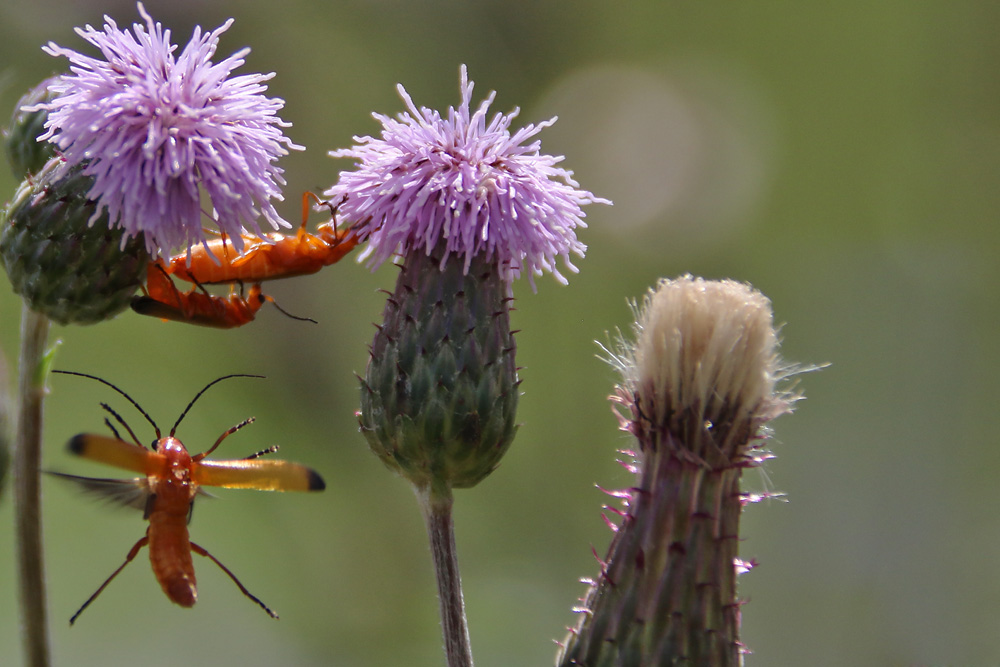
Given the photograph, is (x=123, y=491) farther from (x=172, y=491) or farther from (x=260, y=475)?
(x=260, y=475)

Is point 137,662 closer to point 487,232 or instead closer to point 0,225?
point 0,225

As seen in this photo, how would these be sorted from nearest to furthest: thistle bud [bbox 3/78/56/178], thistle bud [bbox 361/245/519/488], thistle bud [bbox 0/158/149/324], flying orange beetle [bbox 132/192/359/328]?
1. thistle bud [bbox 0/158/149/324]
2. thistle bud [bbox 361/245/519/488]
3. flying orange beetle [bbox 132/192/359/328]
4. thistle bud [bbox 3/78/56/178]

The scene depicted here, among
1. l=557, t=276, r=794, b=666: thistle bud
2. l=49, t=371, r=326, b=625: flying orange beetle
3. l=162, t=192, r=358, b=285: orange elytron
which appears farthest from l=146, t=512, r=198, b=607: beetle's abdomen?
l=557, t=276, r=794, b=666: thistle bud

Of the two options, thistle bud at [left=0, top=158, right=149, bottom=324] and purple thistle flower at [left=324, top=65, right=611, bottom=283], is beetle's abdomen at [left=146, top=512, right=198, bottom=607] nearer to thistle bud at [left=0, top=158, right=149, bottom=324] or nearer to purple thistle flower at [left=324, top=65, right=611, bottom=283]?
thistle bud at [left=0, top=158, right=149, bottom=324]

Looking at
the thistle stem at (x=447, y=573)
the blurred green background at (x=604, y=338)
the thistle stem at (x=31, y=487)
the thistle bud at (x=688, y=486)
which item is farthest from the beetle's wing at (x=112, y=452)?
the blurred green background at (x=604, y=338)

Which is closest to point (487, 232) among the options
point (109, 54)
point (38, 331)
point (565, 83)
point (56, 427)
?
point (109, 54)

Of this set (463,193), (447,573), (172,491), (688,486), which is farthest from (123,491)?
(688,486)
